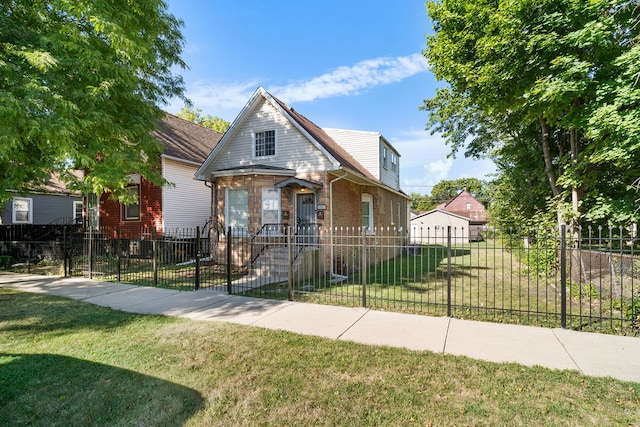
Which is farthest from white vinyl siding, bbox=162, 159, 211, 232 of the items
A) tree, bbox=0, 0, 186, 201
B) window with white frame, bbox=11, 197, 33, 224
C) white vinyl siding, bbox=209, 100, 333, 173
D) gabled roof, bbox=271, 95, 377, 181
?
window with white frame, bbox=11, 197, 33, 224

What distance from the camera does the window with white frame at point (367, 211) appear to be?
16.9 metres

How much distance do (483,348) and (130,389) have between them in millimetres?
4896

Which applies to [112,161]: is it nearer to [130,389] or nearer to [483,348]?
[130,389]

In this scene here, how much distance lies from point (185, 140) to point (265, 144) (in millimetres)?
7682

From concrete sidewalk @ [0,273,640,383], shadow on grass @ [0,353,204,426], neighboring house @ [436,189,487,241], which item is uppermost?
neighboring house @ [436,189,487,241]

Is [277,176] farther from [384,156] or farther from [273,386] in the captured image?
[273,386]

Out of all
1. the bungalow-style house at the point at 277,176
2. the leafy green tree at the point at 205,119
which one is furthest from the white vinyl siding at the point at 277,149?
the leafy green tree at the point at 205,119

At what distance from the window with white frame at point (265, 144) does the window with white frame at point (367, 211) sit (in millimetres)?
5737

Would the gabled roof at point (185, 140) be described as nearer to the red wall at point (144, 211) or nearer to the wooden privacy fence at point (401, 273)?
the red wall at point (144, 211)

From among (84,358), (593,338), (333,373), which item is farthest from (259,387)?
(593,338)

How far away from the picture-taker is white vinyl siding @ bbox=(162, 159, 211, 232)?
51.5ft

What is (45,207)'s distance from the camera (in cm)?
2214

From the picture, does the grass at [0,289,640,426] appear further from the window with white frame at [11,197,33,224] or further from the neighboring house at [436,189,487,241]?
the neighboring house at [436,189,487,241]

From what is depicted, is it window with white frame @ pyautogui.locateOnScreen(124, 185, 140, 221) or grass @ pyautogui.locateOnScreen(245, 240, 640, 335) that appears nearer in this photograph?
grass @ pyautogui.locateOnScreen(245, 240, 640, 335)
